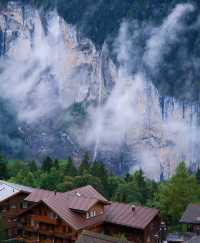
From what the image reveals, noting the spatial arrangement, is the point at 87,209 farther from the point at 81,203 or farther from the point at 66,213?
the point at 66,213

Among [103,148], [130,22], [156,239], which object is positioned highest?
[130,22]

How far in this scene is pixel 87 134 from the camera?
102125mm

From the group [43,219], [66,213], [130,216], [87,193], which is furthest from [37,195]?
[130,216]

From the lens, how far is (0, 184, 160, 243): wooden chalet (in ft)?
156

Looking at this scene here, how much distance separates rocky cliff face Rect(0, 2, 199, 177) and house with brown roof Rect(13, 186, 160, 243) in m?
48.6

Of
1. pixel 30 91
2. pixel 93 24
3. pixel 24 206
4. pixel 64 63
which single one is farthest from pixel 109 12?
pixel 24 206

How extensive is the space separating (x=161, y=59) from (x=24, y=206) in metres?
55.3

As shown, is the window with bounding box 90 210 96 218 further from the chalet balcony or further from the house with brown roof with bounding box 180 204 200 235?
the house with brown roof with bounding box 180 204 200 235

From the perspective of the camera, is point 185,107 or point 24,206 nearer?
point 24,206

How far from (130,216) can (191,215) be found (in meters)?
6.75

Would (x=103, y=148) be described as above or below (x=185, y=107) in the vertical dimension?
below

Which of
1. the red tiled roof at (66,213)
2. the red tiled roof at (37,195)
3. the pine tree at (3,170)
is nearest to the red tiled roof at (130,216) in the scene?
the red tiled roof at (66,213)

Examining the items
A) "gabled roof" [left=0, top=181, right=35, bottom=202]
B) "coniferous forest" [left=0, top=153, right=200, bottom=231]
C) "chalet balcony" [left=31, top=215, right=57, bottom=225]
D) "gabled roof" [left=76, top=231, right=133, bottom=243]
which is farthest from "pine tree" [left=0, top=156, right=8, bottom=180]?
"gabled roof" [left=76, top=231, right=133, bottom=243]

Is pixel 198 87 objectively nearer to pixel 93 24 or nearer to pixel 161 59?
pixel 161 59
